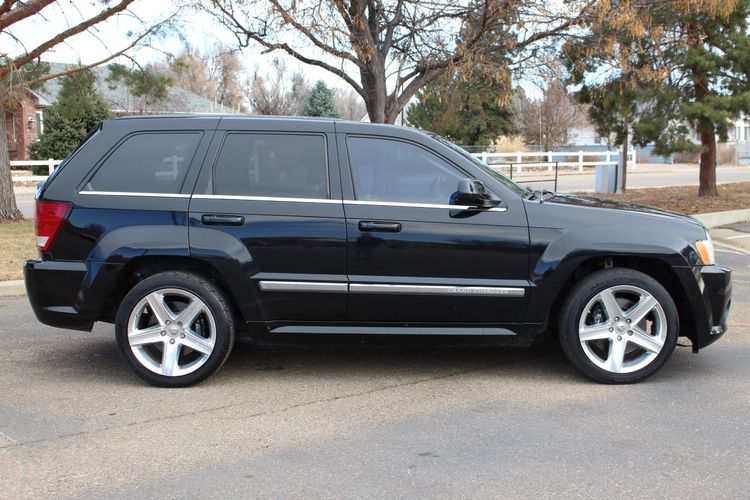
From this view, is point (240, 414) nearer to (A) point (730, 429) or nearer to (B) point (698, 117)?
(A) point (730, 429)

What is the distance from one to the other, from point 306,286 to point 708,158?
15335mm

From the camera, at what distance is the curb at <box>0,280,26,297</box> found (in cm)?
862

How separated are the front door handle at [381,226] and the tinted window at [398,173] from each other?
192mm

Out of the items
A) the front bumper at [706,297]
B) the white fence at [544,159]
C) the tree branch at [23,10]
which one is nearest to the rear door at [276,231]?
the front bumper at [706,297]

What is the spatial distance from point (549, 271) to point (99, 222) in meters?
3.08

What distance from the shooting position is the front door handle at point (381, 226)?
5.02m

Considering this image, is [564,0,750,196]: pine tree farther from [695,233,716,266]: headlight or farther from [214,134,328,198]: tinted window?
[214,134,328,198]: tinted window

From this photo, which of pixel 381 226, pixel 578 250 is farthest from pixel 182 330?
pixel 578 250

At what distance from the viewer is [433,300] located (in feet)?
16.6

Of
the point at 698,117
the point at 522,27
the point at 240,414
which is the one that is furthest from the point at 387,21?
the point at 240,414

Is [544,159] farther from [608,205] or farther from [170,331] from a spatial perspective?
[170,331]

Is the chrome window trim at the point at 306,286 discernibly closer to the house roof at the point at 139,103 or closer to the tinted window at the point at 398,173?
the tinted window at the point at 398,173

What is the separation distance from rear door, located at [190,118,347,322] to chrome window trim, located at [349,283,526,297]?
15cm

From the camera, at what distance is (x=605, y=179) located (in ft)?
75.9
